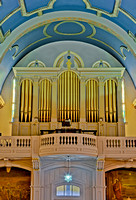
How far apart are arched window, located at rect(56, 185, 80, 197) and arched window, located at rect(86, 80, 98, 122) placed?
4.38m

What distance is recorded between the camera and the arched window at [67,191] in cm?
2020

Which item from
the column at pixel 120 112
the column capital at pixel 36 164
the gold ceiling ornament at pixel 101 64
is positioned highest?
the gold ceiling ornament at pixel 101 64

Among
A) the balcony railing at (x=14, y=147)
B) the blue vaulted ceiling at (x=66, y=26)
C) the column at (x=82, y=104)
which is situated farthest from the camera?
the column at (x=82, y=104)

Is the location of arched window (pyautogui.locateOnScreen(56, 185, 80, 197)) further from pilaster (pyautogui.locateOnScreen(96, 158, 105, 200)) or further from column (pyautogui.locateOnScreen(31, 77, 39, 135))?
column (pyautogui.locateOnScreen(31, 77, 39, 135))

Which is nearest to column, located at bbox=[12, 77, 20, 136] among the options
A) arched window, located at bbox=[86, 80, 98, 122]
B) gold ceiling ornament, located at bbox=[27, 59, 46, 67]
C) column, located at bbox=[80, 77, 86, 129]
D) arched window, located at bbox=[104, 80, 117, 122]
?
gold ceiling ornament, located at bbox=[27, 59, 46, 67]

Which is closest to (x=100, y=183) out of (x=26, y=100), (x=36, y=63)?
(x=26, y=100)

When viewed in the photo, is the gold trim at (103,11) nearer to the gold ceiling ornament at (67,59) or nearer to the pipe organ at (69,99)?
the gold ceiling ornament at (67,59)

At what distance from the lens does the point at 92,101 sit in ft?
75.8

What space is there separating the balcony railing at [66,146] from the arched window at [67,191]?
2.69m

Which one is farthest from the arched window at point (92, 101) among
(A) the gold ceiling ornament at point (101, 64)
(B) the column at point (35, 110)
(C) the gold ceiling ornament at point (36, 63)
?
(C) the gold ceiling ornament at point (36, 63)

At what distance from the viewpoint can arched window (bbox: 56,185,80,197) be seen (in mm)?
20203

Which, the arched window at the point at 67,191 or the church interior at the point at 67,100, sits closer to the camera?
the church interior at the point at 67,100

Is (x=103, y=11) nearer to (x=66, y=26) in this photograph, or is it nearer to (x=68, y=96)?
(x=66, y=26)

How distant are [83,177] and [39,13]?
9.31 meters
